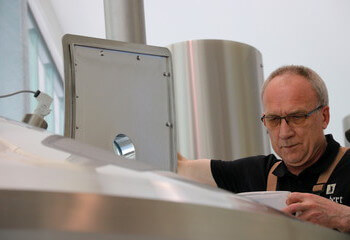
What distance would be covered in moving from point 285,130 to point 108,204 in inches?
44.9

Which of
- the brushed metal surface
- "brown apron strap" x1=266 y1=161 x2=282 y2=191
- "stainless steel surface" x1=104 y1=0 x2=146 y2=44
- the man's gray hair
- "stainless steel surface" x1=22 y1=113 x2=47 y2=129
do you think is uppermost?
"stainless steel surface" x1=104 y1=0 x2=146 y2=44

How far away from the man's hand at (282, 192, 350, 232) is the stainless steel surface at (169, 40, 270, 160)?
114cm

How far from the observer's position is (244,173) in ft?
5.26

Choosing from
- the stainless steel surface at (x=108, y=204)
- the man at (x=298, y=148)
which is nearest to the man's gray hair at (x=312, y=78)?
the man at (x=298, y=148)

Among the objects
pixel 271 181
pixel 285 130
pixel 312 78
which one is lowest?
pixel 271 181

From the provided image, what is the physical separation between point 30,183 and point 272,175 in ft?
3.87

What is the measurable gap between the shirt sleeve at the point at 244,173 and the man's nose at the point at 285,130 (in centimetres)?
11

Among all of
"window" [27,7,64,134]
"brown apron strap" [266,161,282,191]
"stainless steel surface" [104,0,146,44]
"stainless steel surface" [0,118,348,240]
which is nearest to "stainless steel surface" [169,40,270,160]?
"stainless steel surface" [104,0,146,44]

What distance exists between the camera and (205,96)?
2.20 meters

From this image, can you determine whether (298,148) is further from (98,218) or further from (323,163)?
(98,218)

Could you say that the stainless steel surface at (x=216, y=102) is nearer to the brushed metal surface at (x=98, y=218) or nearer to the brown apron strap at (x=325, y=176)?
the brown apron strap at (x=325, y=176)

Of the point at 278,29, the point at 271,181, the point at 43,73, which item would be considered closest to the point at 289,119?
the point at 271,181

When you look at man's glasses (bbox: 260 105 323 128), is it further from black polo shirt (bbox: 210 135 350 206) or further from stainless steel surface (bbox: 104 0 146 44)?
stainless steel surface (bbox: 104 0 146 44)

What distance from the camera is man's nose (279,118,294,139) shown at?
1472 mm
